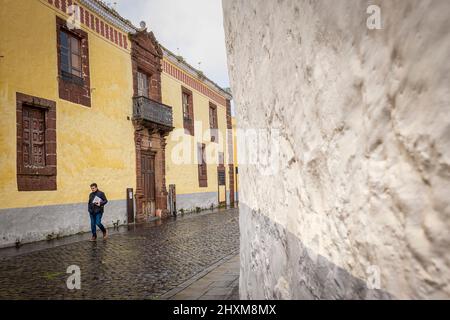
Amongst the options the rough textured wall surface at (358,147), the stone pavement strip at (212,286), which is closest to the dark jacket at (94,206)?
the stone pavement strip at (212,286)

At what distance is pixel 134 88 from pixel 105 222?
5280 mm

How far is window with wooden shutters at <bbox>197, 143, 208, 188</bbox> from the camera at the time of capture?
1920 centimetres

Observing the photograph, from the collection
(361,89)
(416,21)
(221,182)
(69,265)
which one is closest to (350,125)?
(361,89)

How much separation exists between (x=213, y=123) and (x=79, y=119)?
11442 mm

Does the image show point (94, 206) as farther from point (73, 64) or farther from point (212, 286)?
point (212, 286)

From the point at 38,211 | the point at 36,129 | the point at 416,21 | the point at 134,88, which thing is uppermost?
the point at 134,88

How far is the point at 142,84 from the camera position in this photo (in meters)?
14.7

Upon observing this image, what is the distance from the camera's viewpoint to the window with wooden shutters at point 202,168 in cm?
1920

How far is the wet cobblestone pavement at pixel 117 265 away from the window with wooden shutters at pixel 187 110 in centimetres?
930

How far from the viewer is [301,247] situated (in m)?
1.40

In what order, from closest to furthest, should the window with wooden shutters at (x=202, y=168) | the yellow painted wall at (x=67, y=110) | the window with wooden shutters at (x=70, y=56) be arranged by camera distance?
the yellow painted wall at (x=67, y=110), the window with wooden shutters at (x=70, y=56), the window with wooden shutters at (x=202, y=168)

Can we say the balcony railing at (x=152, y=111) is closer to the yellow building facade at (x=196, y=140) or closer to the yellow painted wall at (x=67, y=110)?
the yellow painted wall at (x=67, y=110)

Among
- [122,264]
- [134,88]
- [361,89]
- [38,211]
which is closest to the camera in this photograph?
[361,89]
